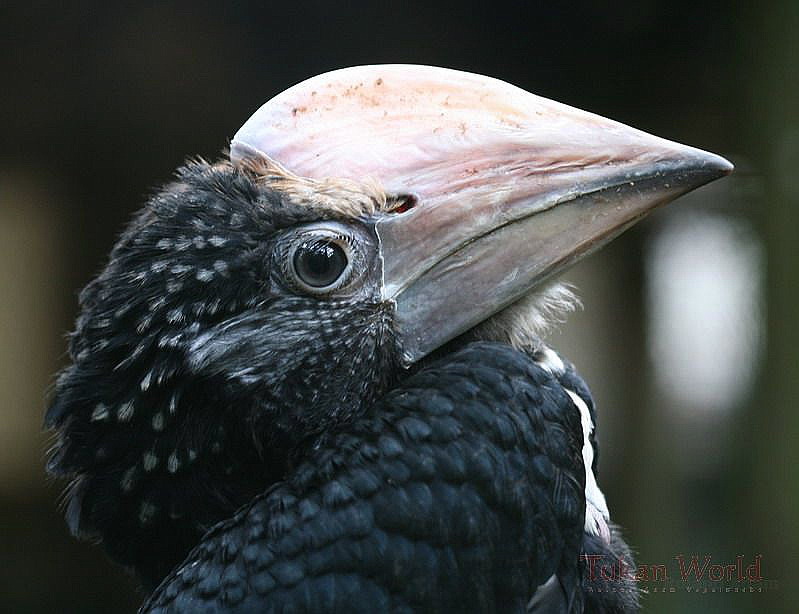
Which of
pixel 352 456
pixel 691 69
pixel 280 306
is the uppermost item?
pixel 280 306

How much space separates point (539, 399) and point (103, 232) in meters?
3.59

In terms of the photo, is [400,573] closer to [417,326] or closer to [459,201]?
[417,326]

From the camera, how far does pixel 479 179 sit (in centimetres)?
139

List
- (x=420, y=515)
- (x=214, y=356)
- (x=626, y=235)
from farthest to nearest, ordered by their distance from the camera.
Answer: (x=626, y=235)
(x=214, y=356)
(x=420, y=515)

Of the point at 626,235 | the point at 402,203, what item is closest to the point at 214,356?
the point at 402,203

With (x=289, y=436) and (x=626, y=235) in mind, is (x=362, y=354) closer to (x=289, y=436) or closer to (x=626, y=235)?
(x=289, y=436)

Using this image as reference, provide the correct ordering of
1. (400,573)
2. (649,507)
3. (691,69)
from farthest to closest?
(649,507)
(691,69)
(400,573)

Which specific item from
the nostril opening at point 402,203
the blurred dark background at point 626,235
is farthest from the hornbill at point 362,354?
the blurred dark background at point 626,235

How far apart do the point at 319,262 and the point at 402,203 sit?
14 cm

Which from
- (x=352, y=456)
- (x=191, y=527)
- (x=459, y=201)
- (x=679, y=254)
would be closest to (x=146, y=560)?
(x=191, y=527)

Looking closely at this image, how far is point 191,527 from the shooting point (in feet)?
4.80

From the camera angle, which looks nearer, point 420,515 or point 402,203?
point 420,515

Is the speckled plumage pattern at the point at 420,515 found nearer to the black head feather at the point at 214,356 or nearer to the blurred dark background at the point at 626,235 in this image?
the black head feather at the point at 214,356

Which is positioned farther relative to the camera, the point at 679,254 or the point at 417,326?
the point at 679,254
